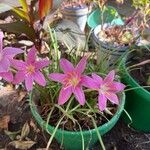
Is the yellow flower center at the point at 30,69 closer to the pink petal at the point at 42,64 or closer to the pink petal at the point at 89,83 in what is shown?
the pink petal at the point at 42,64

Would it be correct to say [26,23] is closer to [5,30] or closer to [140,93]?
[5,30]

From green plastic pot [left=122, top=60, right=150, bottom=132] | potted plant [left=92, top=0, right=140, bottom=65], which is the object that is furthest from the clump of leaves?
green plastic pot [left=122, top=60, right=150, bottom=132]

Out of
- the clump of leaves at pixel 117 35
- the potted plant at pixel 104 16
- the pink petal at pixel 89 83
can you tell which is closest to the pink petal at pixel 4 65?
the pink petal at pixel 89 83

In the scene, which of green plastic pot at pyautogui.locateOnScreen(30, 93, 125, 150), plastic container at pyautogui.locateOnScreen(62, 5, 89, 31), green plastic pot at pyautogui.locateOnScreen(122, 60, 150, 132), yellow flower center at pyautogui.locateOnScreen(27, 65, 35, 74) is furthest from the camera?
plastic container at pyautogui.locateOnScreen(62, 5, 89, 31)

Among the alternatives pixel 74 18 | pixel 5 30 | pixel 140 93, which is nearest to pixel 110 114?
pixel 140 93

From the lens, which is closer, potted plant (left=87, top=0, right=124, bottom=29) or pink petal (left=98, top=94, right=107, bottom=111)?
pink petal (left=98, top=94, right=107, bottom=111)

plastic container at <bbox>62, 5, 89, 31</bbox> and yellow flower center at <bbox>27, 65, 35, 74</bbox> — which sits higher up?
yellow flower center at <bbox>27, 65, 35, 74</bbox>

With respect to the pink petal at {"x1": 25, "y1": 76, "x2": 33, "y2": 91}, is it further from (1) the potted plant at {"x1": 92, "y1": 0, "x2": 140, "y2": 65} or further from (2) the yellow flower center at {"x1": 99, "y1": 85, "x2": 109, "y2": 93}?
(1) the potted plant at {"x1": 92, "y1": 0, "x2": 140, "y2": 65}
